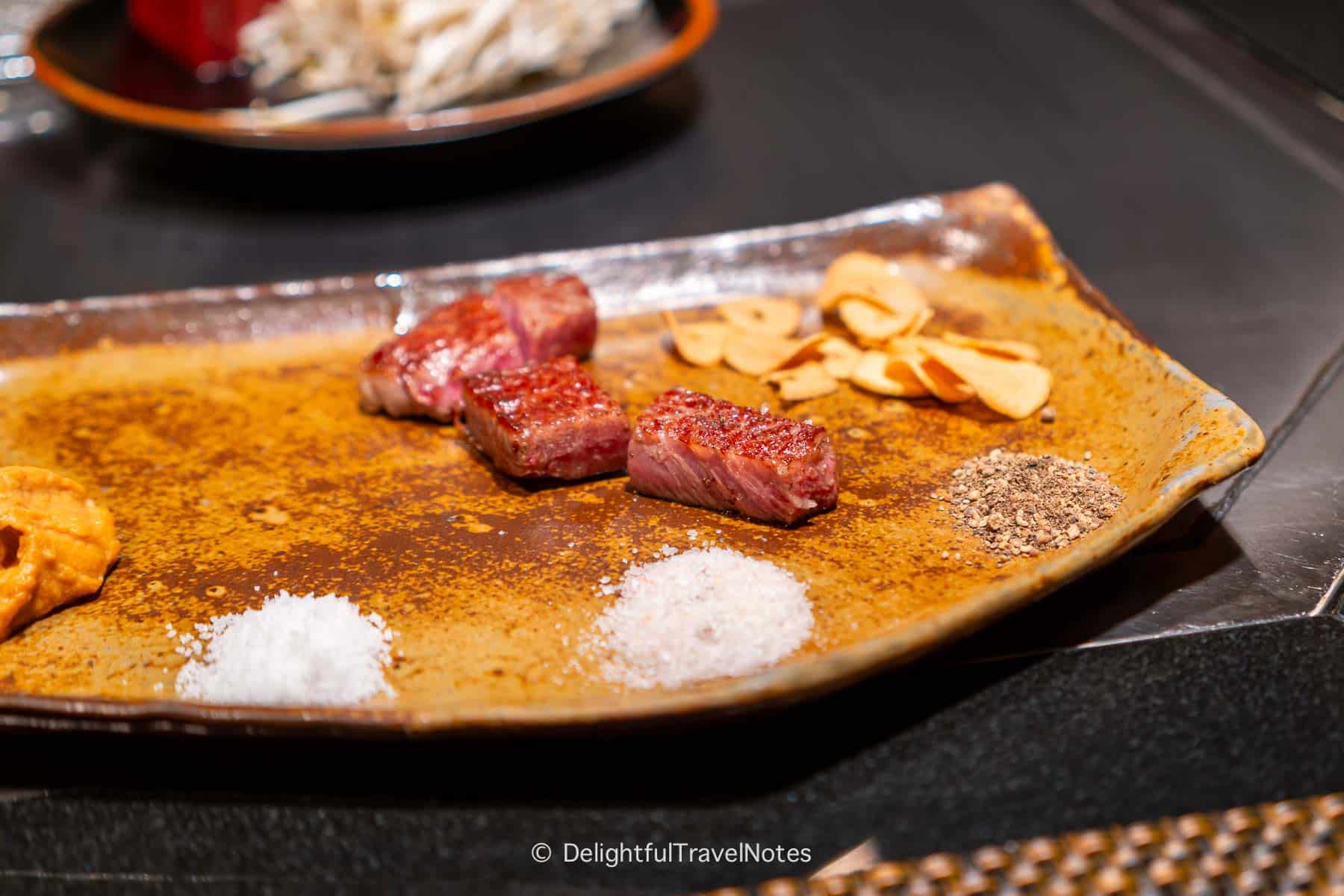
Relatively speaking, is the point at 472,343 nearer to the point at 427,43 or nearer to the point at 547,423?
the point at 547,423

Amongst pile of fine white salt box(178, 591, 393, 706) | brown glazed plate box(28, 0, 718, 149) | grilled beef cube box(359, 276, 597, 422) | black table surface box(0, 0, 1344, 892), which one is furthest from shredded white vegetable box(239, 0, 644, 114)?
pile of fine white salt box(178, 591, 393, 706)

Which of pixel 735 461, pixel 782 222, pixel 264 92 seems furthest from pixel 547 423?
pixel 264 92

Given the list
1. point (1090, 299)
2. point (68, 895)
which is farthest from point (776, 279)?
point (68, 895)

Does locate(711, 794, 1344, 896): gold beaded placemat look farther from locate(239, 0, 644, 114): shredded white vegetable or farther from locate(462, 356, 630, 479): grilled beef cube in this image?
locate(239, 0, 644, 114): shredded white vegetable

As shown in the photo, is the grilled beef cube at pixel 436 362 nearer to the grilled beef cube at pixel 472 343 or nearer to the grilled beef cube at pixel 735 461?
the grilled beef cube at pixel 472 343

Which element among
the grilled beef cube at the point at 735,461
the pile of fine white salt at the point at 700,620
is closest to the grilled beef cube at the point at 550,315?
the grilled beef cube at the point at 735,461

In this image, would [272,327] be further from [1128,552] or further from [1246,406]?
[1246,406]
